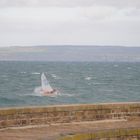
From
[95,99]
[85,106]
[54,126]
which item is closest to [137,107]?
[85,106]

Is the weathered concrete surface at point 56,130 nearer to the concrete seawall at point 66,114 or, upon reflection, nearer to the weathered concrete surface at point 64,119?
the weathered concrete surface at point 64,119

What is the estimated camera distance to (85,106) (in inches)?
640

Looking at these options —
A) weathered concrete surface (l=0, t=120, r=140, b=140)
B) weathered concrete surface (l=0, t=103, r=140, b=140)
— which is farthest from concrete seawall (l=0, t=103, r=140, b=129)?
weathered concrete surface (l=0, t=120, r=140, b=140)

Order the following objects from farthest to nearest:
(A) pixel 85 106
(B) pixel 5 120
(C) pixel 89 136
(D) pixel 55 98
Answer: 1. (D) pixel 55 98
2. (A) pixel 85 106
3. (B) pixel 5 120
4. (C) pixel 89 136

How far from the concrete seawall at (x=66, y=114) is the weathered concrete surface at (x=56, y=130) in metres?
0.26

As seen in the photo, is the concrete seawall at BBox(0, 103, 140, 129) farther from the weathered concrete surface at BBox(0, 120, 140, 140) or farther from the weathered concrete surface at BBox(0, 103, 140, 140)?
the weathered concrete surface at BBox(0, 120, 140, 140)

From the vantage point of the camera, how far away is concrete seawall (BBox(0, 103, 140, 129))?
15383 mm

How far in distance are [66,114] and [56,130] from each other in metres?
1.23

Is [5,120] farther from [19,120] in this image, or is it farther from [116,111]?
[116,111]

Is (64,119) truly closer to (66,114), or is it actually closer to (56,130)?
(66,114)

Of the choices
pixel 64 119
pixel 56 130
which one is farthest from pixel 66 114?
pixel 56 130

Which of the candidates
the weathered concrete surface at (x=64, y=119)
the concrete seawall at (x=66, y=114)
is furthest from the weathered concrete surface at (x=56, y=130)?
the concrete seawall at (x=66, y=114)

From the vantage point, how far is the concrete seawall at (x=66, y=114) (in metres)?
15.4

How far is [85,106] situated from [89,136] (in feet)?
9.68
